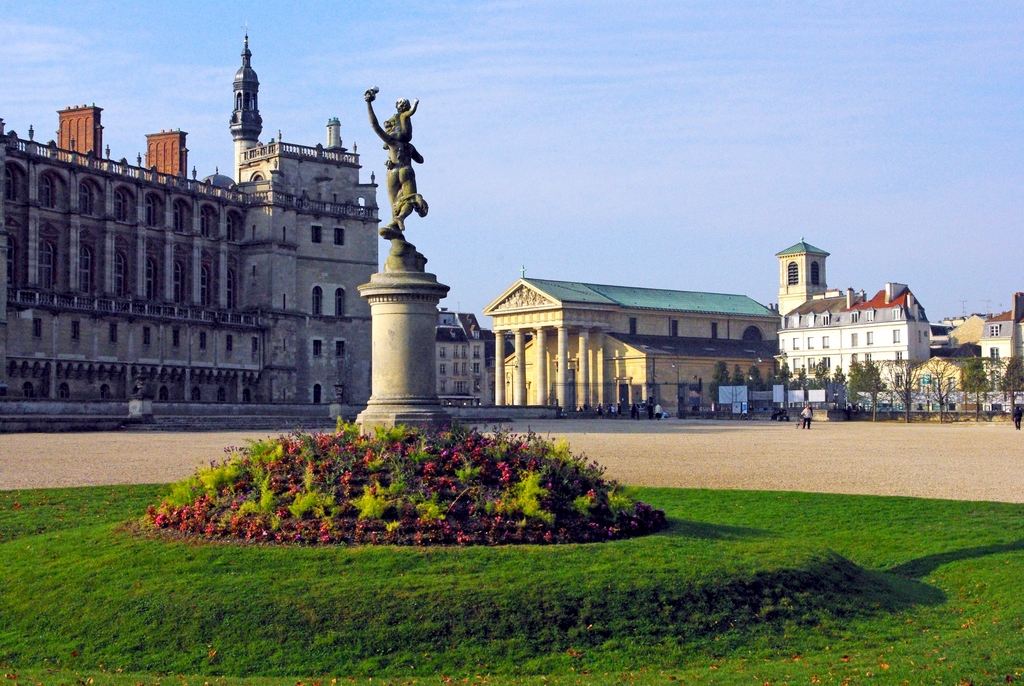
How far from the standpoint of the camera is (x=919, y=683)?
10969 mm

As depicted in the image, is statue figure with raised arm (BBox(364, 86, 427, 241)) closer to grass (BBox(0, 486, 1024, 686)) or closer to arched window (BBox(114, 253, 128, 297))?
grass (BBox(0, 486, 1024, 686))

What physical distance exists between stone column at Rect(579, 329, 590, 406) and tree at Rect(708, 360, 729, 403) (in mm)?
12706

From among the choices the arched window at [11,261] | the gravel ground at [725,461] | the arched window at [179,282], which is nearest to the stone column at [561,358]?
the arched window at [179,282]

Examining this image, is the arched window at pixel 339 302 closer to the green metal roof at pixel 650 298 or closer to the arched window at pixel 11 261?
the arched window at pixel 11 261

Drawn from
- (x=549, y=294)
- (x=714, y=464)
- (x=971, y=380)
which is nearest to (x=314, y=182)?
(x=549, y=294)

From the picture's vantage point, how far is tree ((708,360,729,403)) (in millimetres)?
117375

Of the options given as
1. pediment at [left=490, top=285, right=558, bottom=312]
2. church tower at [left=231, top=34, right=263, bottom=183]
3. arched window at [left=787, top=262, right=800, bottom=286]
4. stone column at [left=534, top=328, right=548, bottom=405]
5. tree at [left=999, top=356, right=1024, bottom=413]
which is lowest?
tree at [left=999, top=356, right=1024, bottom=413]

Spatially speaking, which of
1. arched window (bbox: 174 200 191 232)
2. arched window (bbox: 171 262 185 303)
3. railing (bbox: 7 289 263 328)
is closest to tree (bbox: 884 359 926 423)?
railing (bbox: 7 289 263 328)

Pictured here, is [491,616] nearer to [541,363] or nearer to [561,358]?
[561,358]

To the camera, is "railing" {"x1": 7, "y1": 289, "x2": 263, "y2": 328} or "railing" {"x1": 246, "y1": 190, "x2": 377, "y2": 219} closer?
"railing" {"x1": 7, "y1": 289, "x2": 263, "y2": 328}

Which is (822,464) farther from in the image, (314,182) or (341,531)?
(314,182)

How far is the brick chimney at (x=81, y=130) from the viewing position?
283 feet

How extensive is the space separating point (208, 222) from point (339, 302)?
41.7 feet

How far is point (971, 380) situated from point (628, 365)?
131 feet
